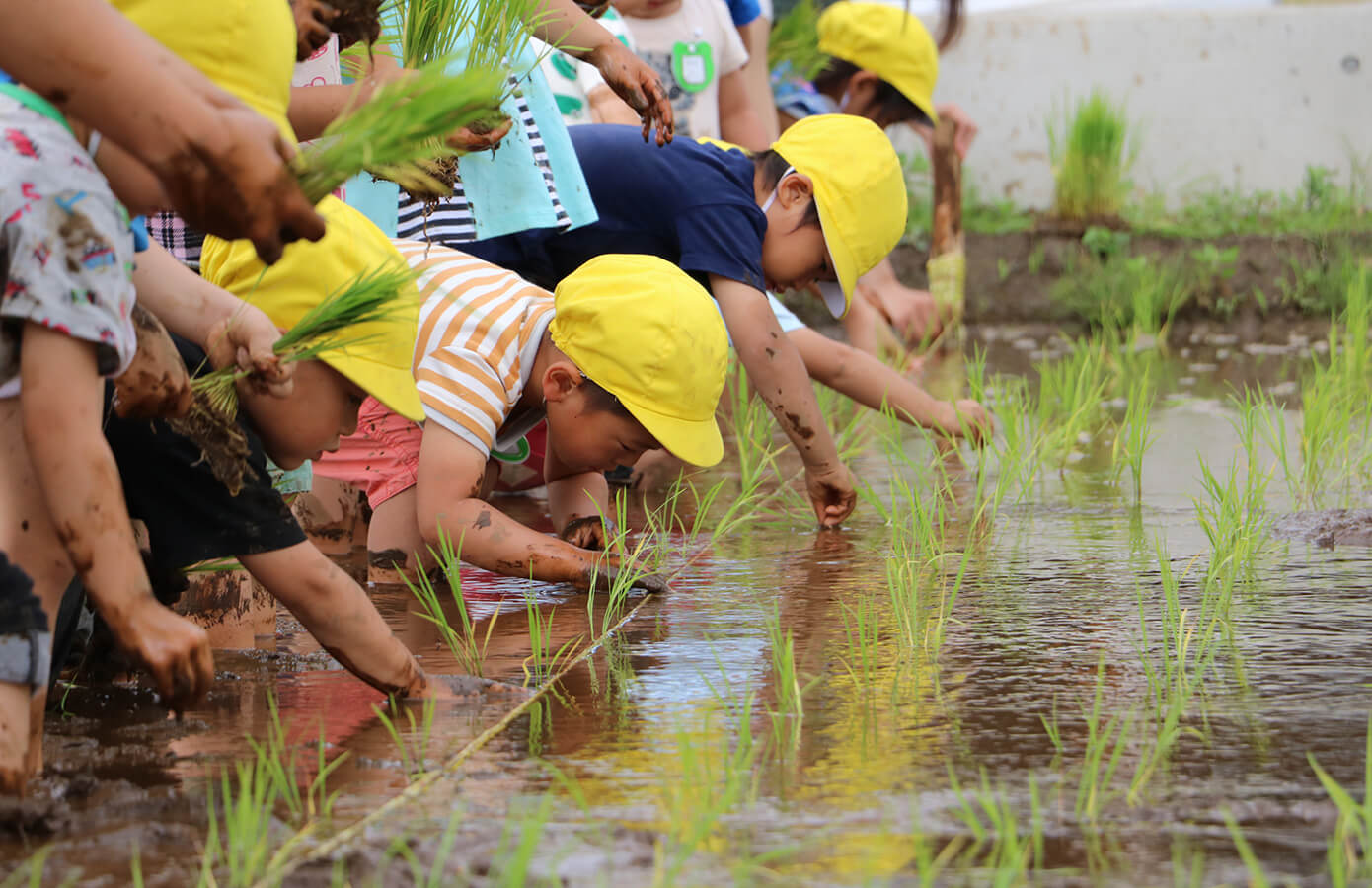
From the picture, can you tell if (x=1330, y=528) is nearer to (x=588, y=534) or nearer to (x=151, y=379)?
(x=588, y=534)

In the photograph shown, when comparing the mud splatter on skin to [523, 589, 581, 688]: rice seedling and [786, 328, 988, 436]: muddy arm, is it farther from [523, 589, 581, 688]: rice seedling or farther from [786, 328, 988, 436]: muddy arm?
[523, 589, 581, 688]: rice seedling

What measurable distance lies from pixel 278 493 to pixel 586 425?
0.76 meters

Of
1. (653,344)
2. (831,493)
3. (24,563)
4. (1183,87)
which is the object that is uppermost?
(1183,87)

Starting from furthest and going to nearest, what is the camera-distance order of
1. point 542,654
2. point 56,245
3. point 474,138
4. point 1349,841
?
point 474,138 → point 542,654 → point 56,245 → point 1349,841

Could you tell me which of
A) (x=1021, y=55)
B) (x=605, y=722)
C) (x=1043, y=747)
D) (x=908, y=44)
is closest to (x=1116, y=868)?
(x=1043, y=747)

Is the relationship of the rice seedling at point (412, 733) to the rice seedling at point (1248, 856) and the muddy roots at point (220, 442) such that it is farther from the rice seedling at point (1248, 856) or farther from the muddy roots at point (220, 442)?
the rice seedling at point (1248, 856)

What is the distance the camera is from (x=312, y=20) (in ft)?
7.34

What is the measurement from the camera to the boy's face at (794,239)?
11.1 feet

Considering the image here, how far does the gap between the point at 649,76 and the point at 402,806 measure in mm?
1727

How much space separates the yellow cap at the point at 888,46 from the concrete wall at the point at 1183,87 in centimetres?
344

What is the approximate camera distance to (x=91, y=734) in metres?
1.83

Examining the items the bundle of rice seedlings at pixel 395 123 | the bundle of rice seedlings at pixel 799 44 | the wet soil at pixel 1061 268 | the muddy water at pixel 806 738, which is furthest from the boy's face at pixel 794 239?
the wet soil at pixel 1061 268

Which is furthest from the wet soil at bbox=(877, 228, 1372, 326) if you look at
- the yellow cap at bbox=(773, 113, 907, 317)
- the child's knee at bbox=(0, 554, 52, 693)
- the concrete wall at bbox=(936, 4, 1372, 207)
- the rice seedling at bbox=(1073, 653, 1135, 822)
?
the child's knee at bbox=(0, 554, 52, 693)

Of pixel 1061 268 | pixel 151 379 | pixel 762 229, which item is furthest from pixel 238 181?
pixel 1061 268
